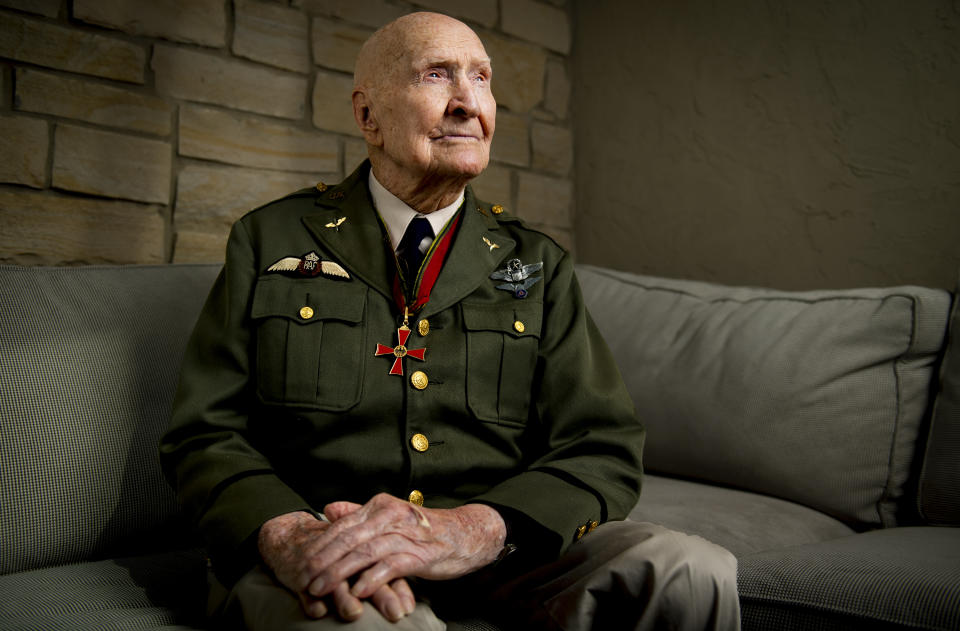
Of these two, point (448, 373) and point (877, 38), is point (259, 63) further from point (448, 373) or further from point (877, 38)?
point (877, 38)

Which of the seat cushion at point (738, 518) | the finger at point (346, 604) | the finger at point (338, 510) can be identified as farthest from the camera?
the seat cushion at point (738, 518)

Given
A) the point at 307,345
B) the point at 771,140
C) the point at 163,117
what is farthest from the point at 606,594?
the point at 771,140

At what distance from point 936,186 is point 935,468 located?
0.82 m

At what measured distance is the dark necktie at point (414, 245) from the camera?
Answer: 1.38m

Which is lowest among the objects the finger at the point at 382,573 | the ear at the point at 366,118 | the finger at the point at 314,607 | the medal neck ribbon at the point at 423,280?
the finger at the point at 314,607

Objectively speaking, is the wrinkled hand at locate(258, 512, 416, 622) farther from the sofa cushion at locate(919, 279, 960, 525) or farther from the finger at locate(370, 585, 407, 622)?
the sofa cushion at locate(919, 279, 960, 525)

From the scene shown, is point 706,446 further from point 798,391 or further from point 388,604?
point 388,604

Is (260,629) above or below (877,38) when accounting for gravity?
below

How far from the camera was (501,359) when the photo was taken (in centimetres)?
136

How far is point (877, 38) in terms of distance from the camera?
2111 mm

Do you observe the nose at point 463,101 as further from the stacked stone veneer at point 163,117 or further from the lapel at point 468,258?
the stacked stone veneer at point 163,117

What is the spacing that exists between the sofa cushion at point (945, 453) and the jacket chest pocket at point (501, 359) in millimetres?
838

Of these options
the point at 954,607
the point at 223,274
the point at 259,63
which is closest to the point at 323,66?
the point at 259,63

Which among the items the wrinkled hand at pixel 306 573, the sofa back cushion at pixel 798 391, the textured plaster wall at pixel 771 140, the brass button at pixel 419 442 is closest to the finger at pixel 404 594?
the wrinkled hand at pixel 306 573
